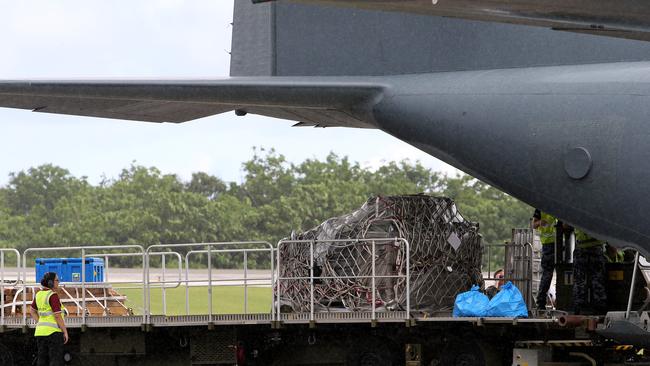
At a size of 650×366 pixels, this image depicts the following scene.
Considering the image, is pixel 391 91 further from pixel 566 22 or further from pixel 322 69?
pixel 566 22

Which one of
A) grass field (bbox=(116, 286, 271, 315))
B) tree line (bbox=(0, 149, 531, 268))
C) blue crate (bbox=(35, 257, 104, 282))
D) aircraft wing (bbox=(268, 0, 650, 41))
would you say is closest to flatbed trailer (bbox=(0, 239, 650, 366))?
blue crate (bbox=(35, 257, 104, 282))

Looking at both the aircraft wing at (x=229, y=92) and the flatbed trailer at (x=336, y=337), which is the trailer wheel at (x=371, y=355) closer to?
the flatbed trailer at (x=336, y=337)

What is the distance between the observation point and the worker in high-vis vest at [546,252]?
48.0 feet

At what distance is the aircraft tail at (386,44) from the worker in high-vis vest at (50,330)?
3950 mm

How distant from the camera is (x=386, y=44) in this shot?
15109 mm

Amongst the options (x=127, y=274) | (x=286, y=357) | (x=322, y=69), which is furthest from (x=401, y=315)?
Answer: (x=127, y=274)

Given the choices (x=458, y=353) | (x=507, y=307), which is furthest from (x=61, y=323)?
(x=507, y=307)

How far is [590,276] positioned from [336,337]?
3.11 meters

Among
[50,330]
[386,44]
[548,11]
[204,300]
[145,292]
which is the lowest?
[204,300]

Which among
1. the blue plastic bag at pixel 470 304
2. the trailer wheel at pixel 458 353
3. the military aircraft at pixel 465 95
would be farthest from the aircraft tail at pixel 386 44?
the trailer wheel at pixel 458 353

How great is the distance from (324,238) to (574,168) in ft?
12.5

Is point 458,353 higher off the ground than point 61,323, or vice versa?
point 61,323

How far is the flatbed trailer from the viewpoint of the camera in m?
14.0

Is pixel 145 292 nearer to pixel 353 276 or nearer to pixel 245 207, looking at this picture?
pixel 353 276
